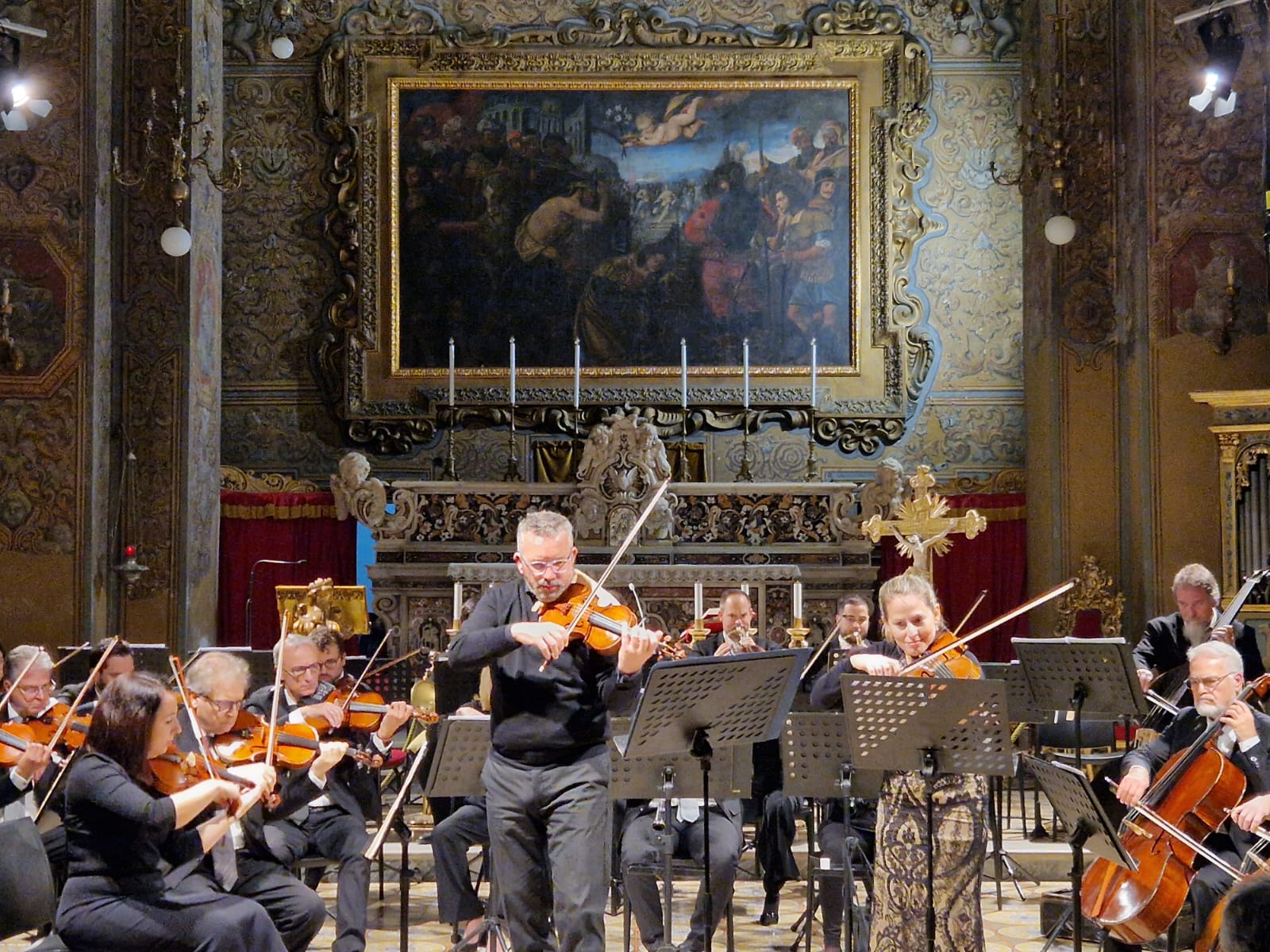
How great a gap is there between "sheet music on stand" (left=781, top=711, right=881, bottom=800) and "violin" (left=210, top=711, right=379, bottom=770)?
1.85m

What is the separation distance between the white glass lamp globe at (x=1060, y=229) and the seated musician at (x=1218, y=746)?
571 centimetres

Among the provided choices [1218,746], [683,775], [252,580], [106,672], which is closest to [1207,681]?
[1218,746]

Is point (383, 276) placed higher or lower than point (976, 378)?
higher

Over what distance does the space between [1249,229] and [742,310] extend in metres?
4.79

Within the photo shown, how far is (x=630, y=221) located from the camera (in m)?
14.5

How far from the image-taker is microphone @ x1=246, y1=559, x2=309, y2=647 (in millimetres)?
12344

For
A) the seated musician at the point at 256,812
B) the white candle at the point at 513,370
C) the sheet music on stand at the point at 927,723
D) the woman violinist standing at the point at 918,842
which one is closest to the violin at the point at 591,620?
the sheet music on stand at the point at 927,723

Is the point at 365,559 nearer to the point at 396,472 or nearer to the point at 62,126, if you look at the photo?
the point at 396,472

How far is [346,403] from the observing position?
14.2m

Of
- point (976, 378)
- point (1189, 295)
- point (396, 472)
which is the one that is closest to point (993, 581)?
point (976, 378)

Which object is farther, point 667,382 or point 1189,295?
point 667,382

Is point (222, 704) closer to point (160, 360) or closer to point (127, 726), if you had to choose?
point (127, 726)

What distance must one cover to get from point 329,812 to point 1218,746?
144 inches

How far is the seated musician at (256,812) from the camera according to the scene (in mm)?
5805
